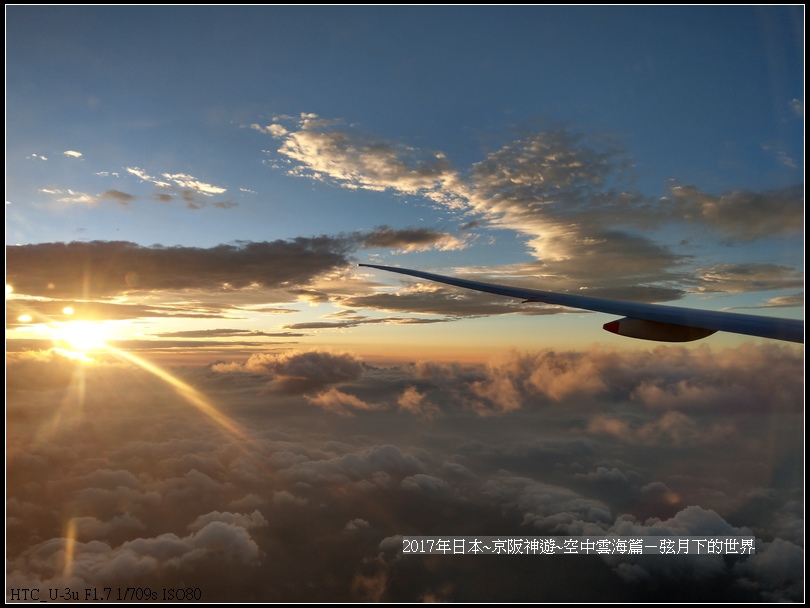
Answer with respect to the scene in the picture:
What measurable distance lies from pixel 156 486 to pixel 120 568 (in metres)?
80.6

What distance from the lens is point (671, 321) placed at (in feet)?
25.3

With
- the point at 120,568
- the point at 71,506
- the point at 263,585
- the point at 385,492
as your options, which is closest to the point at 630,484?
the point at 385,492

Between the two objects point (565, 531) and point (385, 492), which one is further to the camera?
point (385, 492)

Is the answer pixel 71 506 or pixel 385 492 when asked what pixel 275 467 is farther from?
pixel 71 506

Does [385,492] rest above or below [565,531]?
below

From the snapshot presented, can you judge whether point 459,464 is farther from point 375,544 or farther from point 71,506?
point 71,506

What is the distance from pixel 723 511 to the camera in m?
174

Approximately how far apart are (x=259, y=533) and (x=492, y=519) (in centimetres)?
9866

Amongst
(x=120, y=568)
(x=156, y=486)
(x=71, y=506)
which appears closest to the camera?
(x=120, y=568)

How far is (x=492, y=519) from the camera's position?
16238cm

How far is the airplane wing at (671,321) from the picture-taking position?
21.2 ft

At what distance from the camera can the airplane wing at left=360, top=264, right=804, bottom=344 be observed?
6.47 metres

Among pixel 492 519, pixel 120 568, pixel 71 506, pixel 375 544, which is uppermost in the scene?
pixel 120 568

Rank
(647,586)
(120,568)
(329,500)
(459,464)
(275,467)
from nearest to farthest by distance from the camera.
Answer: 1. (120,568)
2. (647,586)
3. (275,467)
4. (329,500)
5. (459,464)
